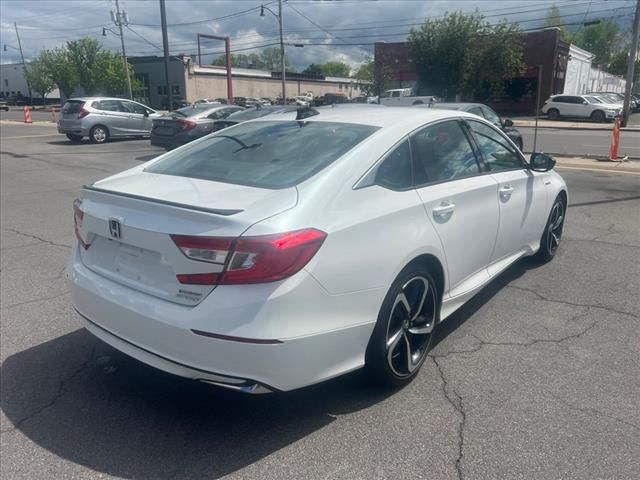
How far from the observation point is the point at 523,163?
15.8ft

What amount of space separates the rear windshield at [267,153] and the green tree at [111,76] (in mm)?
58958

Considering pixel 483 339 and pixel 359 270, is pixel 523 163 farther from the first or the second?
pixel 359 270

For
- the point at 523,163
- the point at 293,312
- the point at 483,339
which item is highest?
the point at 523,163

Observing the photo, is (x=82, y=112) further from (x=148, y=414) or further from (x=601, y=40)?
(x=601, y=40)

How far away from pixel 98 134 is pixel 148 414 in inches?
752

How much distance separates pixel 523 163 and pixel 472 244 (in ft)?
4.70

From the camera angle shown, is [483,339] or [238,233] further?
[483,339]

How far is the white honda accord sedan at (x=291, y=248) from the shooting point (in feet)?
8.11

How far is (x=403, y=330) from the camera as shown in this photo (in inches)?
127

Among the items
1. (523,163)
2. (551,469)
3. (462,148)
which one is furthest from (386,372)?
(523,163)

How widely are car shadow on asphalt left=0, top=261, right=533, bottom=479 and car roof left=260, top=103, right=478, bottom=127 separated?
1.63 metres

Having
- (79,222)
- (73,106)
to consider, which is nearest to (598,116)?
(73,106)

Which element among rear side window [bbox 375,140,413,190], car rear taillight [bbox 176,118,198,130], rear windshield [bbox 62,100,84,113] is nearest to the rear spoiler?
rear side window [bbox 375,140,413,190]

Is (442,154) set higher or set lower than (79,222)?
higher
